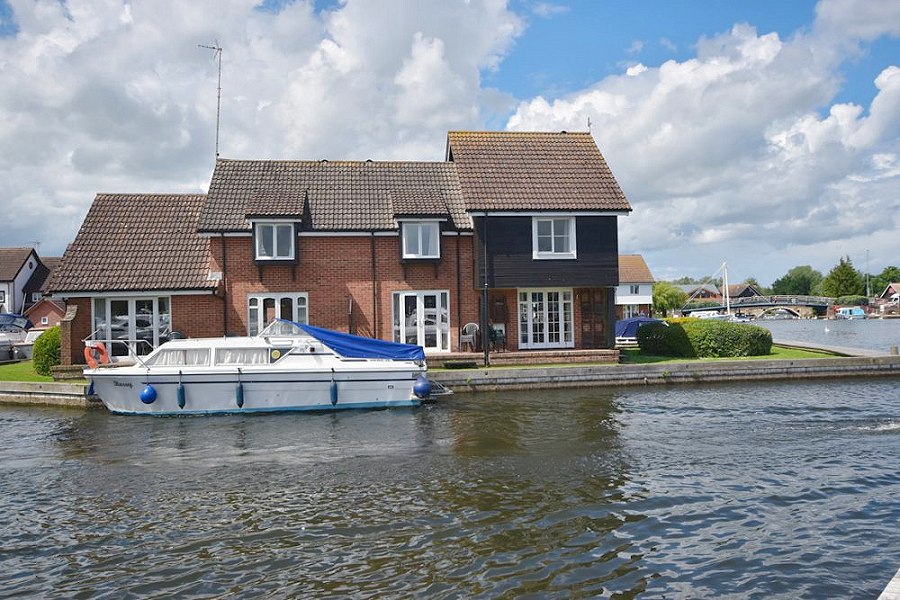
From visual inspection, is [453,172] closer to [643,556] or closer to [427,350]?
[427,350]

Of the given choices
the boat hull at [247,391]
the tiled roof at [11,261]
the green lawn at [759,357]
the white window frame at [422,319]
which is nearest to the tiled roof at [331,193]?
the white window frame at [422,319]

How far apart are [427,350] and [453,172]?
8178mm

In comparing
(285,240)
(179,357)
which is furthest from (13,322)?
(179,357)

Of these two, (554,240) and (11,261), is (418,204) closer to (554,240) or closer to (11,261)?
(554,240)

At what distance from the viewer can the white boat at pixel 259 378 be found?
19.4 meters

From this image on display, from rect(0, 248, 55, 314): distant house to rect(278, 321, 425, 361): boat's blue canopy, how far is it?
48446 mm

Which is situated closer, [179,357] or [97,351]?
[179,357]

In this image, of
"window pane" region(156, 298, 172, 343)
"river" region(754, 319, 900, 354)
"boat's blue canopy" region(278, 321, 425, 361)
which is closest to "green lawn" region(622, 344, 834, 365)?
"river" region(754, 319, 900, 354)

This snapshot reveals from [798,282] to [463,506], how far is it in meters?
186

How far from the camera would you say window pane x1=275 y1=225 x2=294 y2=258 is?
25719 millimetres

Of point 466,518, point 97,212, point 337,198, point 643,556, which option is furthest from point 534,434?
point 97,212

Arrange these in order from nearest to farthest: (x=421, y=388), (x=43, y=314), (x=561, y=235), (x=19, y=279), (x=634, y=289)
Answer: (x=421, y=388)
(x=561, y=235)
(x=43, y=314)
(x=19, y=279)
(x=634, y=289)

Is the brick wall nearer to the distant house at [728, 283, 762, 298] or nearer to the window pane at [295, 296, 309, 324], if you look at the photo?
the window pane at [295, 296, 309, 324]

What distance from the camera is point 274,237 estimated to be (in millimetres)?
25594
